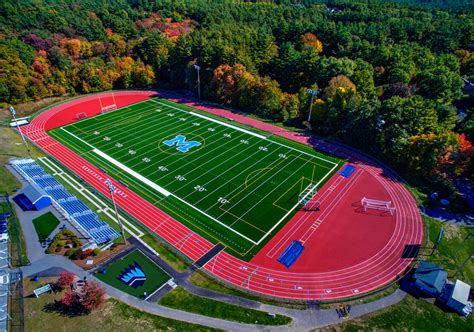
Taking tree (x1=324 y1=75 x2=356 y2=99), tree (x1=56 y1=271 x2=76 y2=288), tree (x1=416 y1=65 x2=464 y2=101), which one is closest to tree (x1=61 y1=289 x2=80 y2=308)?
tree (x1=56 y1=271 x2=76 y2=288)

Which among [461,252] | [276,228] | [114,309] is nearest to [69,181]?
[114,309]

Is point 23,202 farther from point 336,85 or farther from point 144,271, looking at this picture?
point 336,85

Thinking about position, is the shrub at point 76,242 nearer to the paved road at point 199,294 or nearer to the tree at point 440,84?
the paved road at point 199,294

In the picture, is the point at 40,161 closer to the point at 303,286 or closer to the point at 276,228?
the point at 276,228

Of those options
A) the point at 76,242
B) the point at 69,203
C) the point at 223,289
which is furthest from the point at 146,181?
the point at 223,289

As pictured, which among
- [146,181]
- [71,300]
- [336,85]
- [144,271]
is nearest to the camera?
[71,300]
